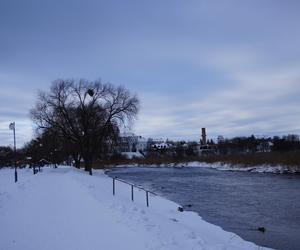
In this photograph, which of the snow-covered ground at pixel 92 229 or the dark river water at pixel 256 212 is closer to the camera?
the snow-covered ground at pixel 92 229

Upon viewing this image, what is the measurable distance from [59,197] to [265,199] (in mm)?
13925

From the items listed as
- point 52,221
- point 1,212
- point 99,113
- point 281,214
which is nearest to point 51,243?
point 52,221

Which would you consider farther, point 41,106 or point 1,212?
point 41,106

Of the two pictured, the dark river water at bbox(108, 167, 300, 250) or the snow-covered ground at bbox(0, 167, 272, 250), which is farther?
the dark river water at bbox(108, 167, 300, 250)

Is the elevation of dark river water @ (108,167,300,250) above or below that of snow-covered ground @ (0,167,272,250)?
below

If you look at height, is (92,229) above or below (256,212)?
above

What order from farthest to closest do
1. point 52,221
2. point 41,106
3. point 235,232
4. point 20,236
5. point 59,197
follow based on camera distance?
point 41,106, point 59,197, point 235,232, point 52,221, point 20,236

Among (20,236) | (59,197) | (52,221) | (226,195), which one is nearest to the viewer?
(20,236)

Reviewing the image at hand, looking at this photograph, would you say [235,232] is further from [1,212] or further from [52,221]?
[1,212]

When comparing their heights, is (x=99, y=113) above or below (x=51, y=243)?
above

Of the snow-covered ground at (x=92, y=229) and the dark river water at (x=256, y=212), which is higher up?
the snow-covered ground at (x=92, y=229)

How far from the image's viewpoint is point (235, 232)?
17.4m

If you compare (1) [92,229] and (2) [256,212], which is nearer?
(1) [92,229]

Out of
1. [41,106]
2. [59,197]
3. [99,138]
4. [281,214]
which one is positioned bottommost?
[281,214]
